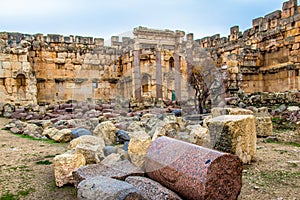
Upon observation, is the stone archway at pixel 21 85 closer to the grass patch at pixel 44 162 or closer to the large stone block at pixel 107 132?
the large stone block at pixel 107 132

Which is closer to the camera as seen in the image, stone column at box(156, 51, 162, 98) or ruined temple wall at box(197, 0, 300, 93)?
ruined temple wall at box(197, 0, 300, 93)

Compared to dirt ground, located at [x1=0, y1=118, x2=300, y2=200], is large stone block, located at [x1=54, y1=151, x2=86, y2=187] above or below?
above

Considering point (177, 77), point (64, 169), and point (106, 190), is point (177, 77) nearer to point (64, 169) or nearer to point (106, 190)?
point (64, 169)

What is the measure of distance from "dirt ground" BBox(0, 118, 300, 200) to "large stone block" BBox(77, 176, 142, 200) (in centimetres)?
75

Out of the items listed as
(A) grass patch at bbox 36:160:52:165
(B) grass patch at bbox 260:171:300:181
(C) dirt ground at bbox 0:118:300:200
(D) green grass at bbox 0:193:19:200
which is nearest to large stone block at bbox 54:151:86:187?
(C) dirt ground at bbox 0:118:300:200

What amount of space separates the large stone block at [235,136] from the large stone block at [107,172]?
1.79 metres

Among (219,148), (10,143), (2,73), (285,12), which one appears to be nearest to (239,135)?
(219,148)

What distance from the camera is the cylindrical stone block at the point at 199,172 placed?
8.87 feet

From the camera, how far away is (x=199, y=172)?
9.02ft

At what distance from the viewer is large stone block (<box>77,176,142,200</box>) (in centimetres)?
253

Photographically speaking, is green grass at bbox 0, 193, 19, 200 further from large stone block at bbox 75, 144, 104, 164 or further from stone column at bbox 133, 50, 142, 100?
stone column at bbox 133, 50, 142, 100

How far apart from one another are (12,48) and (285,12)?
51.2ft

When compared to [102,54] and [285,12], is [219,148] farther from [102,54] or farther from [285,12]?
[102,54]

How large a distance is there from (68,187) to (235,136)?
9.64ft
